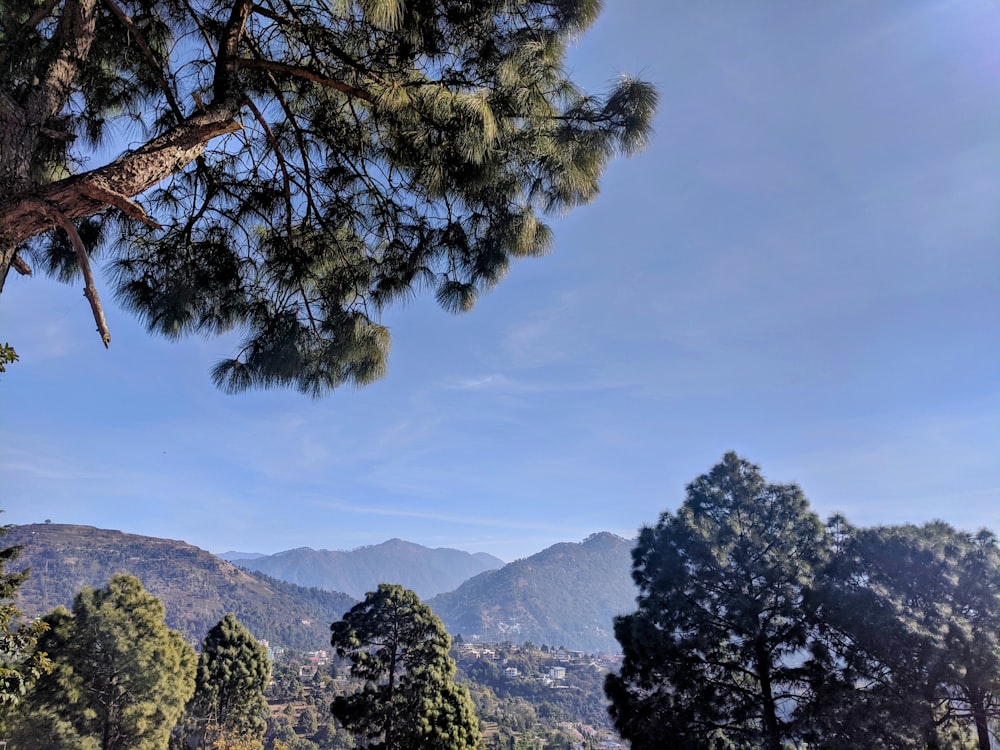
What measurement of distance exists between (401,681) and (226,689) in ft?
35.6

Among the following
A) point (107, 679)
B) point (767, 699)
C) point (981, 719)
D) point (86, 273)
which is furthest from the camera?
point (107, 679)

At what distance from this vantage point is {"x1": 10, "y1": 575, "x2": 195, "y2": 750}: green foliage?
12219mm

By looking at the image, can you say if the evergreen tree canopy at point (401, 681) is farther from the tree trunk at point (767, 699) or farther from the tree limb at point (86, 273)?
the tree limb at point (86, 273)

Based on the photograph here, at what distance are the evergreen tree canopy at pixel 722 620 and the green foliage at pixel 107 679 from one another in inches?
464

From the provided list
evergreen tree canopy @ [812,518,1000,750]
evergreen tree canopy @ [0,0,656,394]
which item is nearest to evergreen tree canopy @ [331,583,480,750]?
evergreen tree canopy @ [812,518,1000,750]

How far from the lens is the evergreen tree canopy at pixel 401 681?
14266mm

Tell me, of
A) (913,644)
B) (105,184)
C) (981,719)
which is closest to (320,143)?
(105,184)

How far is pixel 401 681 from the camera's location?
15.4 metres

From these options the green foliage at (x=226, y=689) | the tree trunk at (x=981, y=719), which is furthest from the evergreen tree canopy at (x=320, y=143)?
the green foliage at (x=226, y=689)

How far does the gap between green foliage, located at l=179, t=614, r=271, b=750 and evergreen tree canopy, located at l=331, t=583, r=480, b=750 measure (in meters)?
8.38

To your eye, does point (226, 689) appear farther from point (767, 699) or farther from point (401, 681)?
point (767, 699)

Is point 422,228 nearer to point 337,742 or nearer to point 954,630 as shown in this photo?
point 954,630

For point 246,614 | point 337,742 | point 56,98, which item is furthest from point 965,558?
point 246,614

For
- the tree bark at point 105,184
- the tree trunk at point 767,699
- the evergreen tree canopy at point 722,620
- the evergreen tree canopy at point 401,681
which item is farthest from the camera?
the evergreen tree canopy at point 401,681
